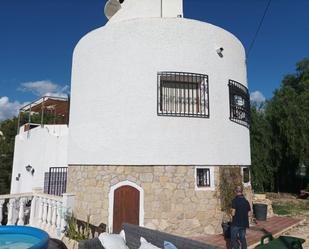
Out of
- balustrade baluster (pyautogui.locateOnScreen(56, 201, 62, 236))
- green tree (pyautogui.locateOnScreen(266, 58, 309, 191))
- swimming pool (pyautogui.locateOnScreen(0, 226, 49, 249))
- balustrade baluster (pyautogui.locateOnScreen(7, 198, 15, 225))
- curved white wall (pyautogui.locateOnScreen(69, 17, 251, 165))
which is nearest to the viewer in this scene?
swimming pool (pyautogui.locateOnScreen(0, 226, 49, 249))

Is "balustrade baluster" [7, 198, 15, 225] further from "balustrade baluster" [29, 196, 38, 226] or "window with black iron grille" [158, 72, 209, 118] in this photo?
"window with black iron grille" [158, 72, 209, 118]

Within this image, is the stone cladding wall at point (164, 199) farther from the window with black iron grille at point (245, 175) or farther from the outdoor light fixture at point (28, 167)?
the outdoor light fixture at point (28, 167)

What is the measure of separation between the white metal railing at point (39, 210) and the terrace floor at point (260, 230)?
4.05 metres

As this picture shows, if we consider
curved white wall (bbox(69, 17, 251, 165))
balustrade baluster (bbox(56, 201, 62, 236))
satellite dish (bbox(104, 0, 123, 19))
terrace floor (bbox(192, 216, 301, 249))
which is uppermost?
satellite dish (bbox(104, 0, 123, 19))

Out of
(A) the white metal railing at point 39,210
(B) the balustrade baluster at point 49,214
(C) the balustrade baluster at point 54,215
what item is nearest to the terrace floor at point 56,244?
(A) the white metal railing at point 39,210

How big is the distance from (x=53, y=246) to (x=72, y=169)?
3028mm

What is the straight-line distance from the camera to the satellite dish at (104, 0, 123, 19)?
1334 centimetres

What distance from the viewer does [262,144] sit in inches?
837

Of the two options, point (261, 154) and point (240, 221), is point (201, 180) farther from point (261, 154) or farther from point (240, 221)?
point (261, 154)

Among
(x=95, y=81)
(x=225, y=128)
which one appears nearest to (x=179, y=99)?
(x=225, y=128)

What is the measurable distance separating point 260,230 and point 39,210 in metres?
7.41

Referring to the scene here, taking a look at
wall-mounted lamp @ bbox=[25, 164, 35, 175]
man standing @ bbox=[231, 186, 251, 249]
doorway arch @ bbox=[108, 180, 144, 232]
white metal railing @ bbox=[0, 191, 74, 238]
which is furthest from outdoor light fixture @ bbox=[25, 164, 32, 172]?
man standing @ bbox=[231, 186, 251, 249]

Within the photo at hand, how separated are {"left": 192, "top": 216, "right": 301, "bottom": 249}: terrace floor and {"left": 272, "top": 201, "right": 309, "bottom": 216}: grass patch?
5.55 feet

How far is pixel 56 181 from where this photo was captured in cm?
1287
